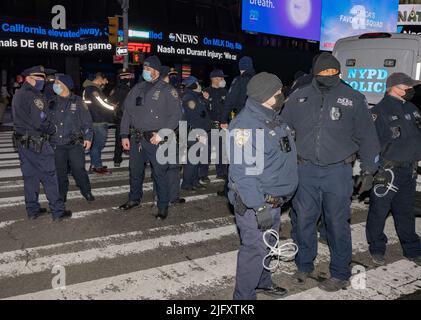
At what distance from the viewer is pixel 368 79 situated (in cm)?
798

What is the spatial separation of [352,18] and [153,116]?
102ft

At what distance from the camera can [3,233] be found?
19.1ft

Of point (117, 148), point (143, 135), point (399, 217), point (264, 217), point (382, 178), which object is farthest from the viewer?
point (117, 148)

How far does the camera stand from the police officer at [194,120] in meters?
8.44

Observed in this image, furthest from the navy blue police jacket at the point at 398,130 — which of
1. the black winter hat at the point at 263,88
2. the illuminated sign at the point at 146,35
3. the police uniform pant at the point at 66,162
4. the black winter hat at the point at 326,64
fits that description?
the illuminated sign at the point at 146,35

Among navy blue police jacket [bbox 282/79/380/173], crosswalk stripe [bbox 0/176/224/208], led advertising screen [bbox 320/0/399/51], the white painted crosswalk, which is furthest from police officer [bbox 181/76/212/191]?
led advertising screen [bbox 320/0/399/51]

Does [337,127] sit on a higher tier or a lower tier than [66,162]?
higher

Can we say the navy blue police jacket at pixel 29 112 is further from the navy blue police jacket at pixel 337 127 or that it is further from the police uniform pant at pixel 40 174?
the navy blue police jacket at pixel 337 127

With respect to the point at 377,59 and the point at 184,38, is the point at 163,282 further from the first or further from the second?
the point at 184,38

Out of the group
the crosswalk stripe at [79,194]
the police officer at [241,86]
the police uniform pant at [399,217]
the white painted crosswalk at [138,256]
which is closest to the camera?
the white painted crosswalk at [138,256]

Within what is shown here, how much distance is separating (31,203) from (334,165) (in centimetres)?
444

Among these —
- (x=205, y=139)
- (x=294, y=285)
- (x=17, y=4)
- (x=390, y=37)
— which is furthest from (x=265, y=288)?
(x=17, y=4)

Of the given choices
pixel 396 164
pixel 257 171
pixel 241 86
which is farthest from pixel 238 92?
pixel 257 171

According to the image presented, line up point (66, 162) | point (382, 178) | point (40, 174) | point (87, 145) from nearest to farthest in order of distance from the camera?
point (382, 178) < point (40, 174) < point (87, 145) < point (66, 162)
